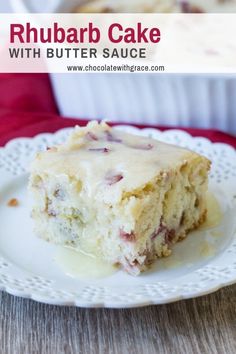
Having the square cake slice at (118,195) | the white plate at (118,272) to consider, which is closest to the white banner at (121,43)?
the white plate at (118,272)

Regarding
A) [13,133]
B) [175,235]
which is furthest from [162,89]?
[175,235]

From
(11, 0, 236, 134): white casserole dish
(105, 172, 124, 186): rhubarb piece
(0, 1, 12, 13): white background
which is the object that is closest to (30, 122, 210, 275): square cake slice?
(105, 172, 124, 186): rhubarb piece

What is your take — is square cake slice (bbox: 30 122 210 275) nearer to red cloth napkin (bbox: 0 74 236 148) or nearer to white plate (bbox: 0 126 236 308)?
white plate (bbox: 0 126 236 308)

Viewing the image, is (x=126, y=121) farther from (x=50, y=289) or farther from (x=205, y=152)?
(x=50, y=289)

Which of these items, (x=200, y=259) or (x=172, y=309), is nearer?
(x=172, y=309)

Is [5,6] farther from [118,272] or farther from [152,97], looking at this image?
[118,272]

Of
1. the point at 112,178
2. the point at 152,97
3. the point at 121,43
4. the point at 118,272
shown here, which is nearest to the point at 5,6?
the point at 121,43

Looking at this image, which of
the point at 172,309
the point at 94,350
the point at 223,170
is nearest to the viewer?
the point at 94,350
